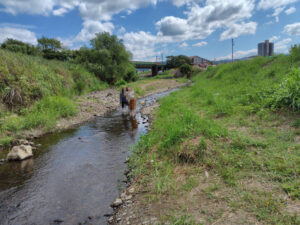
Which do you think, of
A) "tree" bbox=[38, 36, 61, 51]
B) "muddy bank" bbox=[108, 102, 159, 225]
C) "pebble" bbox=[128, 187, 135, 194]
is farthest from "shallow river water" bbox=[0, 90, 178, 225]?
"tree" bbox=[38, 36, 61, 51]

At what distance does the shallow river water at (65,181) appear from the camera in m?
3.57

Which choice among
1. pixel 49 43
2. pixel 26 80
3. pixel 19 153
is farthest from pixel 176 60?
pixel 19 153

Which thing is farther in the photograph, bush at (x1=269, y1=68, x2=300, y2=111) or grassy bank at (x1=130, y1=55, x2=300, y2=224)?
bush at (x1=269, y1=68, x2=300, y2=111)

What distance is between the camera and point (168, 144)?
17.5 ft

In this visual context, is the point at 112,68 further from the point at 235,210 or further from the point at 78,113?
the point at 235,210

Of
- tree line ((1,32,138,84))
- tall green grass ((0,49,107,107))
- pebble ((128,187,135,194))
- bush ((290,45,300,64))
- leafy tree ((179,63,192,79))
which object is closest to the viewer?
pebble ((128,187,135,194))

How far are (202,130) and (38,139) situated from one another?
23.0 feet

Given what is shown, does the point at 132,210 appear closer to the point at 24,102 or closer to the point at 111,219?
the point at 111,219

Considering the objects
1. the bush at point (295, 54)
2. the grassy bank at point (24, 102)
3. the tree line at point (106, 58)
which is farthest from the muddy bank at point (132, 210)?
the tree line at point (106, 58)

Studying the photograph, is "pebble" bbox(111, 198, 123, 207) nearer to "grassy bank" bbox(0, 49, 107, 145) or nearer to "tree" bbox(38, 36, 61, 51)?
"grassy bank" bbox(0, 49, 107, 145)

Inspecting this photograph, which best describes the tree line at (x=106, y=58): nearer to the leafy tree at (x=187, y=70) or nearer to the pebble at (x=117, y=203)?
the leafy tree at (x=187, y=70)

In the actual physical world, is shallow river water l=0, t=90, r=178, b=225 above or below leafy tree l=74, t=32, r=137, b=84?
below

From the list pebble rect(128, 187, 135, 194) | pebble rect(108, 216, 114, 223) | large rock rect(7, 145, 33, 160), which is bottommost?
pebble rect(108, 216, 114, 223)

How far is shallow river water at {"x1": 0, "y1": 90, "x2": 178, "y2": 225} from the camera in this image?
11.7 ft
